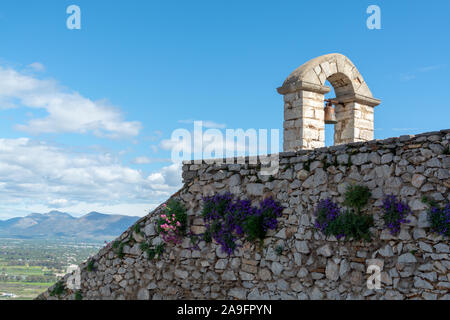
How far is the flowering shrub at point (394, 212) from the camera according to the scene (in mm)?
6586

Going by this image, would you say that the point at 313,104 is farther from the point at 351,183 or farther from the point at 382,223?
the point at 382,223

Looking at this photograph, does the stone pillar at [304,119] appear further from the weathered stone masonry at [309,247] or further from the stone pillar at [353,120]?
the stone pillar at [353,120]

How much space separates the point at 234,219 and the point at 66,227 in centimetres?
14580

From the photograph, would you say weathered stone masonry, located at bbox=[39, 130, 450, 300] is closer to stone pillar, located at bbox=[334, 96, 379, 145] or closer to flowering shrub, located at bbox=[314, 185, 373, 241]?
flowering shrub, located at bbox=[314, 185, 373, 241]

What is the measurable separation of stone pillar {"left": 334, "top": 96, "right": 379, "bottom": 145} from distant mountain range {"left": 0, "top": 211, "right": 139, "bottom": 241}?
4545 inches

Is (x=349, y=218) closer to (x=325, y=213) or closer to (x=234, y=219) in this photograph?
(x=325, y=213)

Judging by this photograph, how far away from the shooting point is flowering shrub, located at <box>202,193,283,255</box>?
821cm

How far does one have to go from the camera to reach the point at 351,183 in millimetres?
7285

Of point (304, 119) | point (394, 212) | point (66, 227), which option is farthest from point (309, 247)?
point (66, 227)

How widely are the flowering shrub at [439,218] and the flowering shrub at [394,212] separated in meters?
0.35

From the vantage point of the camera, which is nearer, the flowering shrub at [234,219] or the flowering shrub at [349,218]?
the flowering shrub at [349,218]

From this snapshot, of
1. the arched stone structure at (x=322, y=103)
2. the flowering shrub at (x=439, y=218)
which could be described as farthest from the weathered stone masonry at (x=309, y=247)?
the arched stone structure at (x=322, y=103)

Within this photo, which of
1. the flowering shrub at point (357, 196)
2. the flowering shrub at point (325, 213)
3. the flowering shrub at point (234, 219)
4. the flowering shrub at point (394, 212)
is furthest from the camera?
the flowering shrub at point (234, 219)
